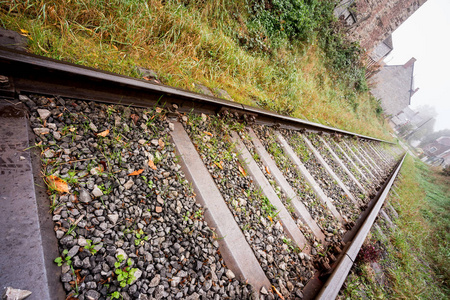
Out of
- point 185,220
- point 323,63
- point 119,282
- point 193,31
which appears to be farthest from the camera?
point 323,63

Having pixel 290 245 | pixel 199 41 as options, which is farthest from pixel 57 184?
pixel 199 41

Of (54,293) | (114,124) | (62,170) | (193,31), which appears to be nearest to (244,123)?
(114,124)

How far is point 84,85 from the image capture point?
184 centimetres

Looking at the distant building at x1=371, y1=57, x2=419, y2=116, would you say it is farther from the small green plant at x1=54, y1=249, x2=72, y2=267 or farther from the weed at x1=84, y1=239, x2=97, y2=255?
the small green plant at x1=54, y1=249, x2=72, y2=267

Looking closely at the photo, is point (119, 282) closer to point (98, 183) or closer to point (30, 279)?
point (30, 279)

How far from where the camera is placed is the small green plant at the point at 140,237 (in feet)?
4.62

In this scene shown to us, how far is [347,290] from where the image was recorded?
2311 millimetres

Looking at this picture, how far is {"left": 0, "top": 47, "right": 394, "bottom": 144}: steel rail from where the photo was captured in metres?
1.49

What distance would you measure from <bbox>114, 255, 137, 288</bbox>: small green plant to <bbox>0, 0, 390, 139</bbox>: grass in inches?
80.0

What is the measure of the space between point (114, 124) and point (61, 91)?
49 cm

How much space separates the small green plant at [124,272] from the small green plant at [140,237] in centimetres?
13

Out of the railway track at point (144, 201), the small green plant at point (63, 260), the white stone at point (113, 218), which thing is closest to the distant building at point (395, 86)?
the railway track at point (144, 201)

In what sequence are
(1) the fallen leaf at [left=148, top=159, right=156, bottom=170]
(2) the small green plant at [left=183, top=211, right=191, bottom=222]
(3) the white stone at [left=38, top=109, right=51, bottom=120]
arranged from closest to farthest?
(3) the white stone at [left=38, top=109, right=51, bottom=120] → (2) the small green plant at [left=183, top=211, right=191, bottom=222] → (1) the fallen leaf at [left=148, top=159, right=156, bottom=170]

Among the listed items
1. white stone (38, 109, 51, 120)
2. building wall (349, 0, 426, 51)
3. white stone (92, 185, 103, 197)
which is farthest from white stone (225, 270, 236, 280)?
building wall (349, 0, 426, 51)
